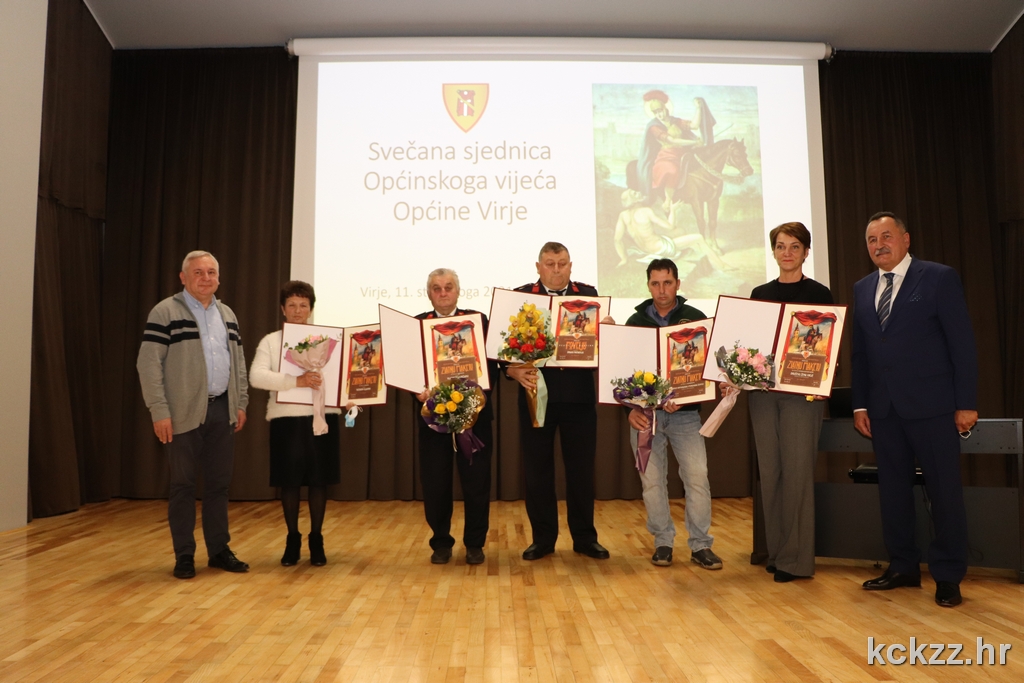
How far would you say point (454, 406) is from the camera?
3.77 metres

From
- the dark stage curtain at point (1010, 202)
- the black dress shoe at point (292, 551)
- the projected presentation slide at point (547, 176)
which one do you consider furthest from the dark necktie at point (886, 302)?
the dark stage curtain at point (1010, 202)

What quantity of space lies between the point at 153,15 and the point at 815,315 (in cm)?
604

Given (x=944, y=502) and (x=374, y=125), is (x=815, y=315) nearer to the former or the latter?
(x=944, y=502)

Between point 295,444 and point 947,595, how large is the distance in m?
3.14

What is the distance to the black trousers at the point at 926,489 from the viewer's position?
3.27 m

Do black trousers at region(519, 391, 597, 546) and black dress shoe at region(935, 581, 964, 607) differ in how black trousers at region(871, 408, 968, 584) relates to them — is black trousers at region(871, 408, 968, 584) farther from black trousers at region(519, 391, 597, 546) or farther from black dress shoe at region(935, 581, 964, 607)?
black trousers at region(519, 391, 597, 546)

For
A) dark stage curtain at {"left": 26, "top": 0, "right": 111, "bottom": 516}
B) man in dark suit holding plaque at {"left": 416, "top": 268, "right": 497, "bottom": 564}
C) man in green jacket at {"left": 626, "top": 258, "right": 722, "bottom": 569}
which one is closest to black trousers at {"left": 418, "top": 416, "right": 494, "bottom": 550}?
man in dark suit holding plaque at {"left": 416, "top": 268, "right": 497, "bottom": 564}

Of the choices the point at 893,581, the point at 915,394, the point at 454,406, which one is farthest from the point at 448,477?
the point at 915,394

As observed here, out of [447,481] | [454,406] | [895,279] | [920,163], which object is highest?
[920,163]

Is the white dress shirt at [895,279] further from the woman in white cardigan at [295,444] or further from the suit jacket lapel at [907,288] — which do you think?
the woman in white cardigan at [295,444]

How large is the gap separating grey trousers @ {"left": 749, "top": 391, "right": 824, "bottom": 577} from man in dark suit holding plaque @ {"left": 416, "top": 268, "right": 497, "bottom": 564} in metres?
1.45

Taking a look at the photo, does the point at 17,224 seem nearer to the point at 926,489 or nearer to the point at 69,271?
the point at 69,271

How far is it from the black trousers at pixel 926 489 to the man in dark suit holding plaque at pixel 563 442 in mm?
1417

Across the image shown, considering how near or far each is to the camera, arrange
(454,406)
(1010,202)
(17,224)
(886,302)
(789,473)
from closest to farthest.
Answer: (886,302), (789,473), (454,406), (17,224), (1010,202)
